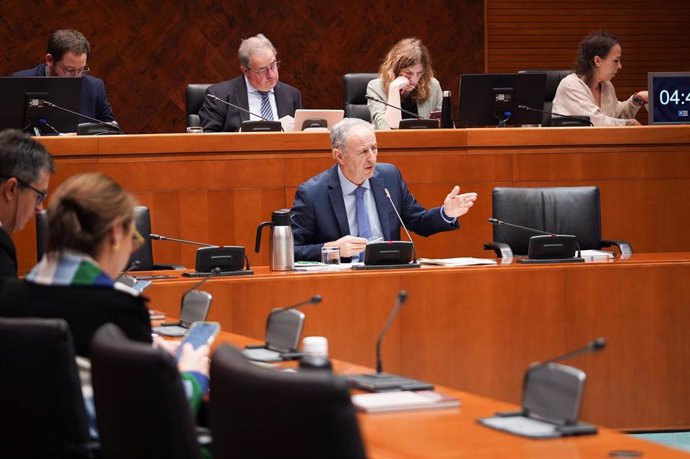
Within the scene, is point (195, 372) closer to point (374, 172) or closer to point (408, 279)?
point (408, 279)

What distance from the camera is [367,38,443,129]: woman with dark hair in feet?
23.4

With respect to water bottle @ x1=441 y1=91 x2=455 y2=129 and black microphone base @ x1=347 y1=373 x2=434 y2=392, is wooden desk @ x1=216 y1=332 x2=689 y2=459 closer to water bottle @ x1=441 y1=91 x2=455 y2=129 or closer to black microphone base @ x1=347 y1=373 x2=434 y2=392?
black microphone base @ x1=347 y1=373 x2=434 y2=392

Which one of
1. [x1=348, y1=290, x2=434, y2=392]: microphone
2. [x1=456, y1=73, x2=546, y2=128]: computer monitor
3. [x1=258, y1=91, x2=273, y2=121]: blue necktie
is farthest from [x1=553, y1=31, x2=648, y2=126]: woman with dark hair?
[x1=348, y1=290, x2=434, y2=392]: microphone

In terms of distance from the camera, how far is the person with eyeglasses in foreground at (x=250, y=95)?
700 centimetres

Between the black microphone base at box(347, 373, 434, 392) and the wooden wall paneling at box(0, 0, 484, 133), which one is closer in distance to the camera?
the black microphone base at box(347, 373, 434, 392)

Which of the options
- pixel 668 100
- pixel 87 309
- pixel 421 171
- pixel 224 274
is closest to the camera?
pixel 87 309

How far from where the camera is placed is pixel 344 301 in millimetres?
4434

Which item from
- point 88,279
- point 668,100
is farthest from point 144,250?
point 668,100

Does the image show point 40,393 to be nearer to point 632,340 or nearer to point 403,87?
point 632,340

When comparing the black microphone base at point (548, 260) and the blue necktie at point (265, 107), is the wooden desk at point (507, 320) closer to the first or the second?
the black microphone base at point (548, 260)

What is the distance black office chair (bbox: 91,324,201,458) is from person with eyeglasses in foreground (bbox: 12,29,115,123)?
480cm

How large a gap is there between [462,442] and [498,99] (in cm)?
459

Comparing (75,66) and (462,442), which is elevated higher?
(75,66)

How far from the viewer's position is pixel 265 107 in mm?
7172
